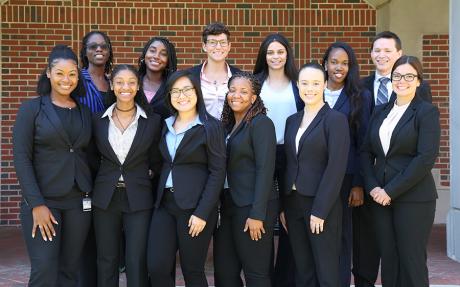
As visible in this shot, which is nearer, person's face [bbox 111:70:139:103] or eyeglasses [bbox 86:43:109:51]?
person's face [bbox 111:70:139:103]

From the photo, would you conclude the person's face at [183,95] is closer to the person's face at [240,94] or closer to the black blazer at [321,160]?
the person's face at [240,94]

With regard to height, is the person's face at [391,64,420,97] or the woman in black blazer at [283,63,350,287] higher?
the person's face at [391,64,420,97]

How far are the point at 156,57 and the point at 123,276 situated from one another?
2.28 meters

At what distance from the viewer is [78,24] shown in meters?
8.59

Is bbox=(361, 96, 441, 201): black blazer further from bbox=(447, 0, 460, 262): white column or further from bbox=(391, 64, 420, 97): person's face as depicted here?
bbox=(447, 0, 460, 262): white column

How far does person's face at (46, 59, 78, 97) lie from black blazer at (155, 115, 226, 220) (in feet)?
2.93

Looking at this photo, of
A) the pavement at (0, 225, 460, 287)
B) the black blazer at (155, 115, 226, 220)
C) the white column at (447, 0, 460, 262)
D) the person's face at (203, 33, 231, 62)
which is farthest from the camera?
the white column at (447, 0, 460, 262)

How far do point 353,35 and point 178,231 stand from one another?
520 cm

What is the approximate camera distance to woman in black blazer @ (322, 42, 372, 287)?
16.4ft

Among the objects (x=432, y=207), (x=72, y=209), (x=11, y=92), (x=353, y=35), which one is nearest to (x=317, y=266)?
(x=432, y=207)

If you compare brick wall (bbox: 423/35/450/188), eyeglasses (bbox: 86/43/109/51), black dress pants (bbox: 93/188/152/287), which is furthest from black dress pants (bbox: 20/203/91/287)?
brick wall (bbox: 423/35/450/188)

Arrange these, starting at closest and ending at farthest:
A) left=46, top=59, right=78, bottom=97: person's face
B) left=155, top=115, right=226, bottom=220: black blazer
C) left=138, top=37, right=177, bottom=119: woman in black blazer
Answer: left=155, top=115, right=226, bottom=220: black blazer → left=46, top=59, right=78, bottom=97: person's face → left=138, top=37, right=177, bottom=119: woman in black blazer

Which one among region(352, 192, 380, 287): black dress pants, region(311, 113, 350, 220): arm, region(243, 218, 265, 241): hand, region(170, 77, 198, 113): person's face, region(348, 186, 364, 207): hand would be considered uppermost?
region(170, 77, 198, 113): person's face

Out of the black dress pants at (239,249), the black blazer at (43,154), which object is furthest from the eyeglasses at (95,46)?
the black dress pants at (239,249)
